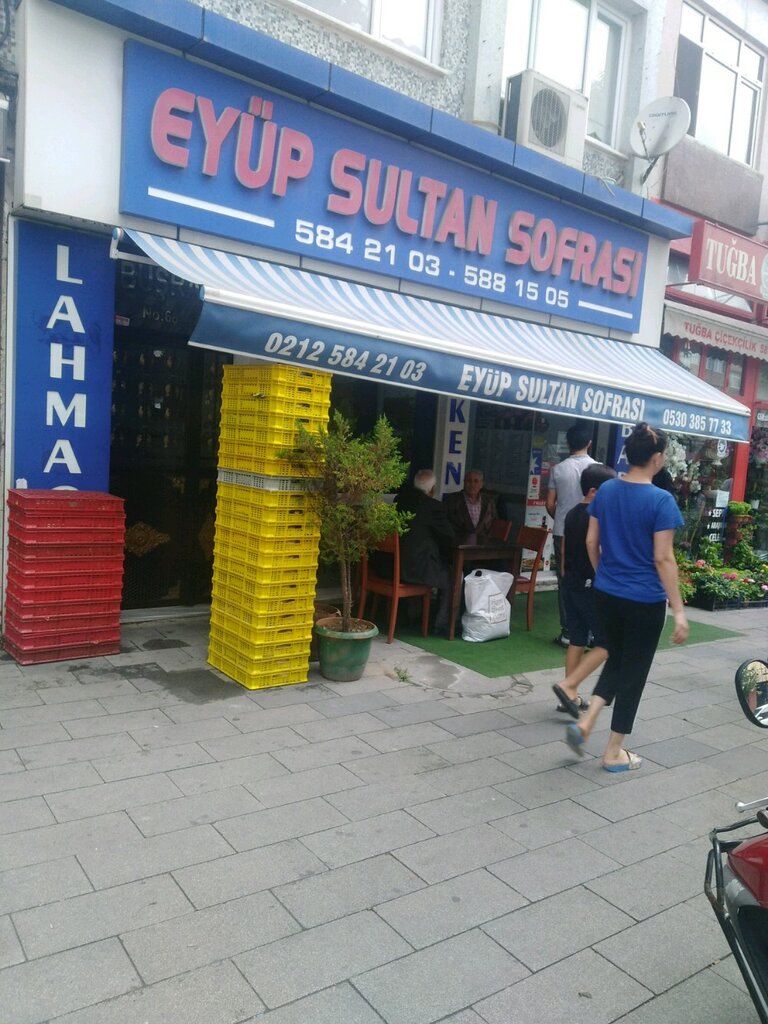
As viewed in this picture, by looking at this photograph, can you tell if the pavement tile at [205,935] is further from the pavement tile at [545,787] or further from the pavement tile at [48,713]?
the pavement tile at [48,713]

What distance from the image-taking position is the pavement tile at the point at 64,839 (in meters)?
3.28

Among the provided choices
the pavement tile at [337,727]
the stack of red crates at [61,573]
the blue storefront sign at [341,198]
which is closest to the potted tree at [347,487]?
the pavement tile at [337,727]

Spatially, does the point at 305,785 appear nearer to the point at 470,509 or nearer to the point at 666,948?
the point at 666,948

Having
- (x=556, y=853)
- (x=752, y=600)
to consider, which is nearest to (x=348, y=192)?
(x=556, y=853)

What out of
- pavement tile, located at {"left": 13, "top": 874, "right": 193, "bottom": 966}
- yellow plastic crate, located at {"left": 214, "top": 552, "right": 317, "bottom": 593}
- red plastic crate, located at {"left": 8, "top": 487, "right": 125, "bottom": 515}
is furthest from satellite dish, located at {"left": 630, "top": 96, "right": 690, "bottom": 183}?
pavement tile, located at {"left": 13, "top": 874, "right": 193, "bottom": 966}

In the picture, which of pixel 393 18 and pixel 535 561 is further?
pixel 393 18

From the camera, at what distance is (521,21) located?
8.80 m

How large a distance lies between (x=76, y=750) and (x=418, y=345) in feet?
10.9

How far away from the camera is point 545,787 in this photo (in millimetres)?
4340

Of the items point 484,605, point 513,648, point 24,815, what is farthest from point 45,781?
point 513,648

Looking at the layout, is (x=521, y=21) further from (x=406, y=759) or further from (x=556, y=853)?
(x=556, y=853)

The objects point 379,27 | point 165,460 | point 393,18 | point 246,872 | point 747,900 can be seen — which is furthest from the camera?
point 393,18

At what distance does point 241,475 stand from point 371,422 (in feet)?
10.3

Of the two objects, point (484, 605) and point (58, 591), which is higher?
point (58, 591)
